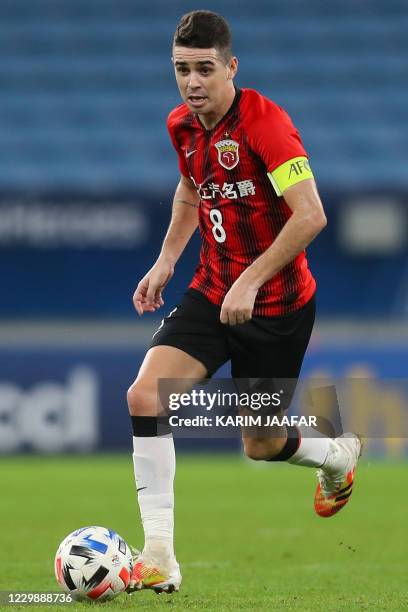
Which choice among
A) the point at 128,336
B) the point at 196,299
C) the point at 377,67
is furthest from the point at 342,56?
the point at 196,299

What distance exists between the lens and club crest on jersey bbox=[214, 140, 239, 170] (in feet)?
16.4

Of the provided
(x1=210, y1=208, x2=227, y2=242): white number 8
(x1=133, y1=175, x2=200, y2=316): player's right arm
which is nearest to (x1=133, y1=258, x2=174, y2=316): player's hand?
(x1=133, y1=175, x2=200, y2=316): player's right arm

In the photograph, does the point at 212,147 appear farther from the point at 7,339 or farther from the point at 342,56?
the point at 342,56

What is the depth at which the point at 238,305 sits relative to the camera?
15.2 feet

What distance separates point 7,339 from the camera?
12.4m

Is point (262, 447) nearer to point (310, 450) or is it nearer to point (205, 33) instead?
point (310, 450)

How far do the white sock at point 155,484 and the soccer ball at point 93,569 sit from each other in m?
0.17

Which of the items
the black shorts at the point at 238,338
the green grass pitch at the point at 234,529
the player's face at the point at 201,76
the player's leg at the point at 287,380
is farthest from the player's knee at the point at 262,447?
the player's face at the point at 201,76

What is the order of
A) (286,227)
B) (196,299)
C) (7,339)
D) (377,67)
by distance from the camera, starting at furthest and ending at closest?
(377,67) < (7,339) < (196,299) < (286,227)

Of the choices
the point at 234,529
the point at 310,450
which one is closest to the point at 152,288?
the point at 310,450

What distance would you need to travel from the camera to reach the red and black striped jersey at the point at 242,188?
4.89 meters

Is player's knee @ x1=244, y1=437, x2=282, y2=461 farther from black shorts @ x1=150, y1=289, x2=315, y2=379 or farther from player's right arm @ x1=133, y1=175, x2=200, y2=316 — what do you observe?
player's right arm @ x1=133, y1=175, x2=200, y2=316

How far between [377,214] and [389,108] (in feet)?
11.9

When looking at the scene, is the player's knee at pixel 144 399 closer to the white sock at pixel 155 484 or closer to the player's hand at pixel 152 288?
the white sock at pixel 155 484
